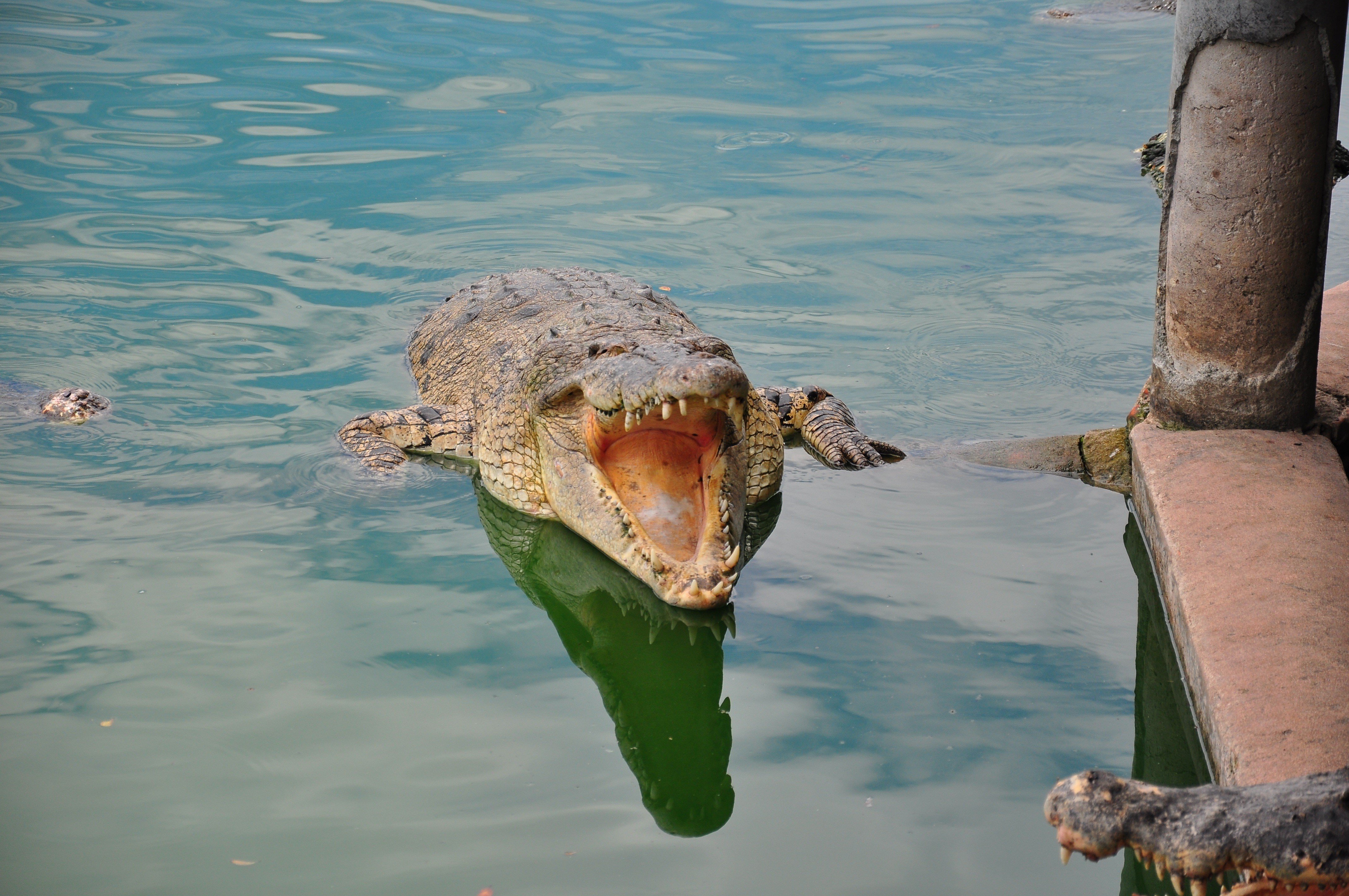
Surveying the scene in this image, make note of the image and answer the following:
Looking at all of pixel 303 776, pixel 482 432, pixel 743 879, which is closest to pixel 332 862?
pixel 303 776

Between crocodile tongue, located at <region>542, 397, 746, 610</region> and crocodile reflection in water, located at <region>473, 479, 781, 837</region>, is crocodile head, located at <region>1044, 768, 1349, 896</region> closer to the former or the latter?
crocodile reflection in water, located at <region>473, 479, 781, 837</region>

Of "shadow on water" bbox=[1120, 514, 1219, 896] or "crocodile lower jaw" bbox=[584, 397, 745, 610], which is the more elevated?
"crocodile lower jaw" bbox=[584, 397, 745, 610]

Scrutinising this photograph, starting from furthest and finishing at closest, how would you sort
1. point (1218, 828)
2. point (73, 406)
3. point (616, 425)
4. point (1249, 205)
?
point (73, 406) → point (616, 425) → point (1249, 205) → point (1218, 828)

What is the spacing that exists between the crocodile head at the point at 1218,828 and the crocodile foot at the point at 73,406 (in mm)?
5933

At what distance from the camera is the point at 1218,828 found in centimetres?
227

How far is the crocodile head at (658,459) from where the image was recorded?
4.41 metres

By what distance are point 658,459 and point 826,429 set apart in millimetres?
1552

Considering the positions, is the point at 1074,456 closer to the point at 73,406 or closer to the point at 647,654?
the point at 647,654

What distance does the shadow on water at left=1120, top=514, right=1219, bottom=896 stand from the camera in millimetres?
3225

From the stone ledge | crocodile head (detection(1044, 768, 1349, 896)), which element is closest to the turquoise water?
the stone ledge

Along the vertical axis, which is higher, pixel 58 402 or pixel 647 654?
pixel 58 402

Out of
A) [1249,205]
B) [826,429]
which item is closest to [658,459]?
[826,429]

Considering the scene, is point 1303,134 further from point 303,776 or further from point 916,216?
point 916,216

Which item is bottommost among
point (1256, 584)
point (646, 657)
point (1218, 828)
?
point (646, 657)
